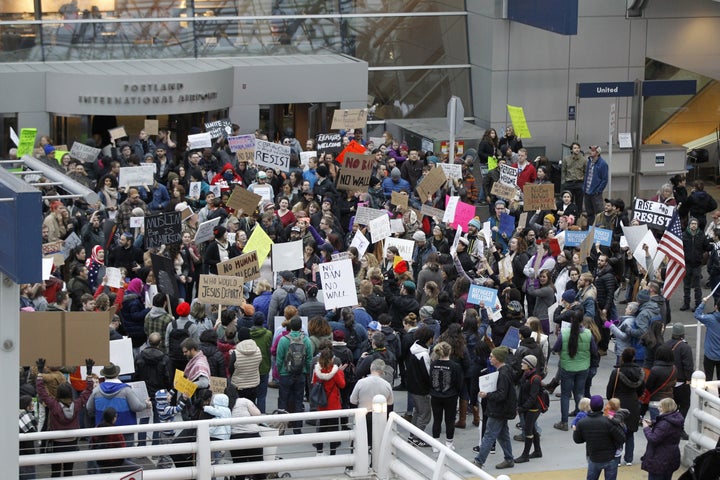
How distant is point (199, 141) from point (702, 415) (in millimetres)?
13673

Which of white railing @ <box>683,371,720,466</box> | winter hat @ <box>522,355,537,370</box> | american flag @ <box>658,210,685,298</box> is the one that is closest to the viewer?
white railing @ <box>683,371,720,466</box>

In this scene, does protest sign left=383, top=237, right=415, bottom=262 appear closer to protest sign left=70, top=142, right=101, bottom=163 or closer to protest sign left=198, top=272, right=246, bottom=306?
protest sign left=198, top=272, right=246, bottom=306

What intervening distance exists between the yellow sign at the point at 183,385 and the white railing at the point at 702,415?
5353 mm

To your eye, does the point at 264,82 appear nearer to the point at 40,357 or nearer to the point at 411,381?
the point at 411,381

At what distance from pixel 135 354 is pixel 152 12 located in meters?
15.7

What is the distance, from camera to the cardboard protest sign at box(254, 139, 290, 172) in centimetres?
2441

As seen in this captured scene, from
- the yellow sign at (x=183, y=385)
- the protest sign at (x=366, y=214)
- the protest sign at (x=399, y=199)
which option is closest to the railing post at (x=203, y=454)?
the yellow sign at (x=183, y=385)

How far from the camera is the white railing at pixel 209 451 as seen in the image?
35.3 feet

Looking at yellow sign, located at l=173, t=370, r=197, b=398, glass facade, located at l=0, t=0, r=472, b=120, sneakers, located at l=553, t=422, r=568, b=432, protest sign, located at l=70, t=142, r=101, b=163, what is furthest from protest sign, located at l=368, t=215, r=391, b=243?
glass facade, located at l=0, t=0, r=472, b=120

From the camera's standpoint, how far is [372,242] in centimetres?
2072

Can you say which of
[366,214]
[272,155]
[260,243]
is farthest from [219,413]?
[272,155]

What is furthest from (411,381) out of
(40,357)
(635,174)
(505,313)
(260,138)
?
(635,174)

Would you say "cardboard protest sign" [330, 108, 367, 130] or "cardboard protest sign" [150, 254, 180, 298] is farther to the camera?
"cardboard protest sign" [330, 108, 367, 130]

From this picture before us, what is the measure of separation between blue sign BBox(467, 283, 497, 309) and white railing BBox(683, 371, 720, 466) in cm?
318
